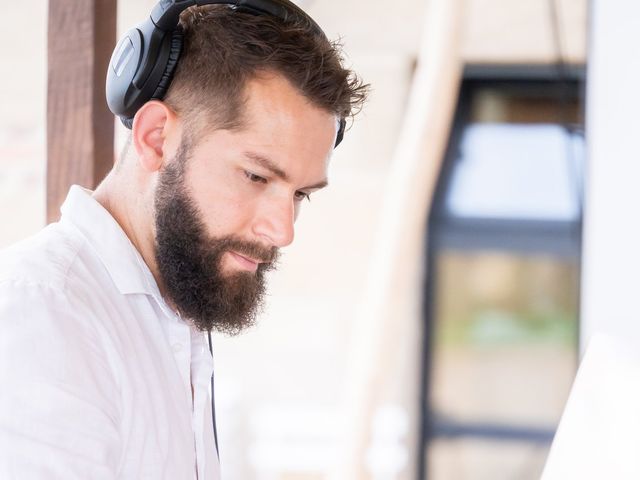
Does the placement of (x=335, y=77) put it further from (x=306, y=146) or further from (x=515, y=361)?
(x=515, y=361)

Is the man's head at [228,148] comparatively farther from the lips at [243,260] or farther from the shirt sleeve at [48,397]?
the shirt sleeve at [48,397]

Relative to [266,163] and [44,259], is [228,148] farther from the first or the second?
[44,259]

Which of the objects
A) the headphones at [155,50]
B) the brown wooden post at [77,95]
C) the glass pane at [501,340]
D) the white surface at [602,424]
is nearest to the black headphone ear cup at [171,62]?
the headphones at [155,50]

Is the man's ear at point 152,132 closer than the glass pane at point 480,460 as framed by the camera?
Yes

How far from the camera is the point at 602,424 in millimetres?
862

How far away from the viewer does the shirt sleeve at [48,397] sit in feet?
2.16

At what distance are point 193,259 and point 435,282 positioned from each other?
3.43 m

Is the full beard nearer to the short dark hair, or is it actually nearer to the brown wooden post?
the short dark hair

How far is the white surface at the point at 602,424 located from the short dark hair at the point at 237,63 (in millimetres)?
428

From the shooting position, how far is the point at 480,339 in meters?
4.25

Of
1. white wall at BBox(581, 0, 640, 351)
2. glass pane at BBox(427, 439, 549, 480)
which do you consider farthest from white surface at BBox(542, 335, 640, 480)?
A: glass pane at BBox(427, 439, 549, 480)

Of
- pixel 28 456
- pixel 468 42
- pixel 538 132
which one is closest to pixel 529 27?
pixel 468 42

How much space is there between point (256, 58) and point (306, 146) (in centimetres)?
11

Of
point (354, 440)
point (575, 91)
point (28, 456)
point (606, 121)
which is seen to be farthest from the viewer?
point (575, 91)
